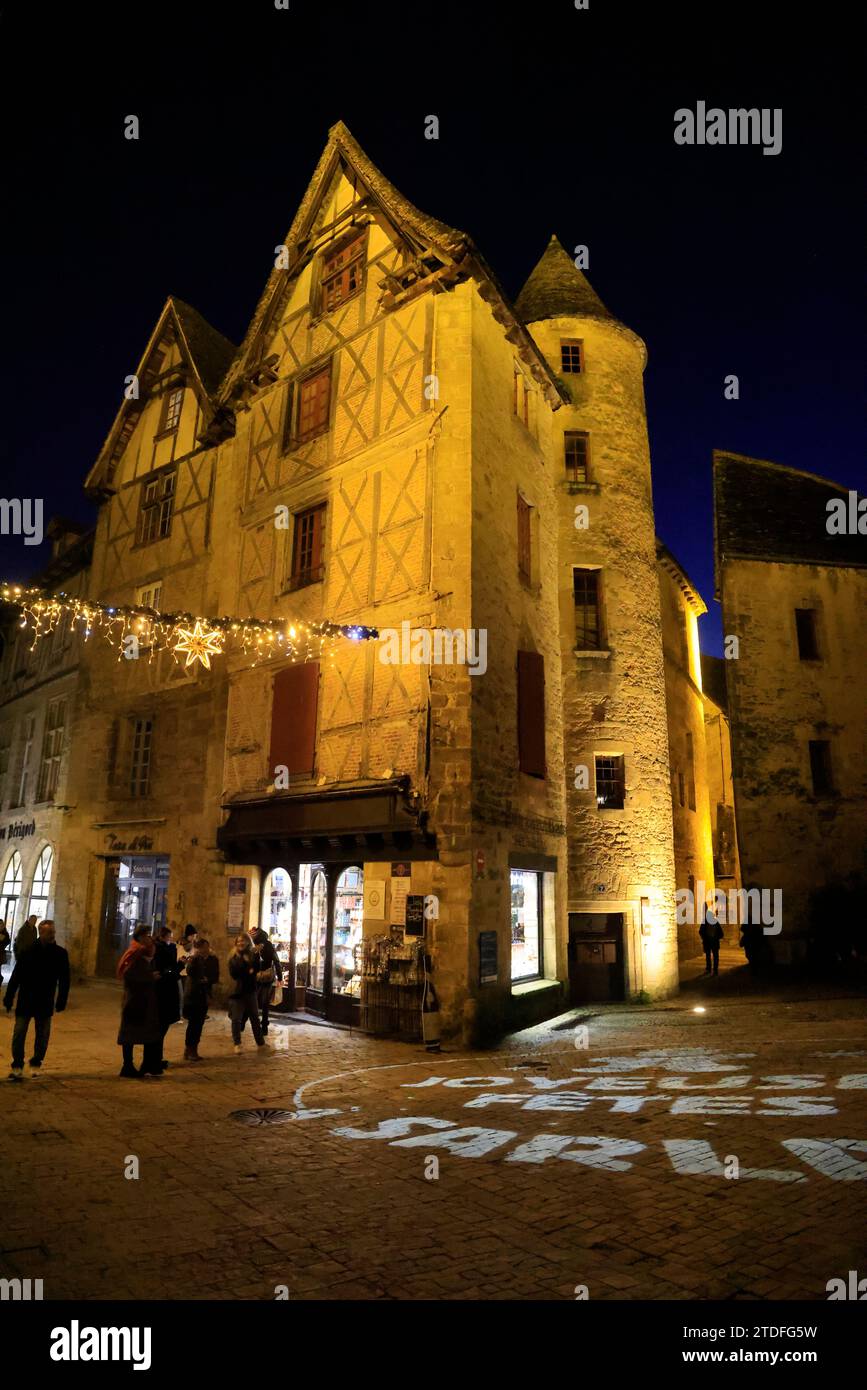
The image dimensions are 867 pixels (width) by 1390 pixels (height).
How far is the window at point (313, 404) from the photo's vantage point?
14586 millimetres

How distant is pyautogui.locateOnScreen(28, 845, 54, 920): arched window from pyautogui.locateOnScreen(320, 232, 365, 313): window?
553 inches

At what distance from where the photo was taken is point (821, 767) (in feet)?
62.2

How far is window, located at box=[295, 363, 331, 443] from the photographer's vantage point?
14586mm

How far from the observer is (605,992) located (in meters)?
14.2

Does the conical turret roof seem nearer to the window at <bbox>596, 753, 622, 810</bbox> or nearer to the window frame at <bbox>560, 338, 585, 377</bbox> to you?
the window frame at <bbox>560, 338, 585, 377</bbox>

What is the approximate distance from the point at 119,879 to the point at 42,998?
904 cm

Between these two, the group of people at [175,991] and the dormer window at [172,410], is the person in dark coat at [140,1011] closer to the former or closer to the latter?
the group of people at [175,991]

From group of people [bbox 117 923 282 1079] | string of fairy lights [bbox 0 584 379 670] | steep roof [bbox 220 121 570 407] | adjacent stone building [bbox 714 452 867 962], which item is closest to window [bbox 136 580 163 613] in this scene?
string of fairy lights [bbox 0 584 379 670]

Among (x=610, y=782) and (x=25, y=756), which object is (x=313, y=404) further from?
(x=25, y=756)

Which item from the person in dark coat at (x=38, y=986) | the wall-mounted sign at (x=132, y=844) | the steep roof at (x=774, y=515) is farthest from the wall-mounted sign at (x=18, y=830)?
the steep roof at (x=774, y=515)

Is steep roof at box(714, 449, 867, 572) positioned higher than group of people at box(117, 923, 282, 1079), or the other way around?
steep roof at box(714, 449, 867, 572)

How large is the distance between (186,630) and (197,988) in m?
4.74
